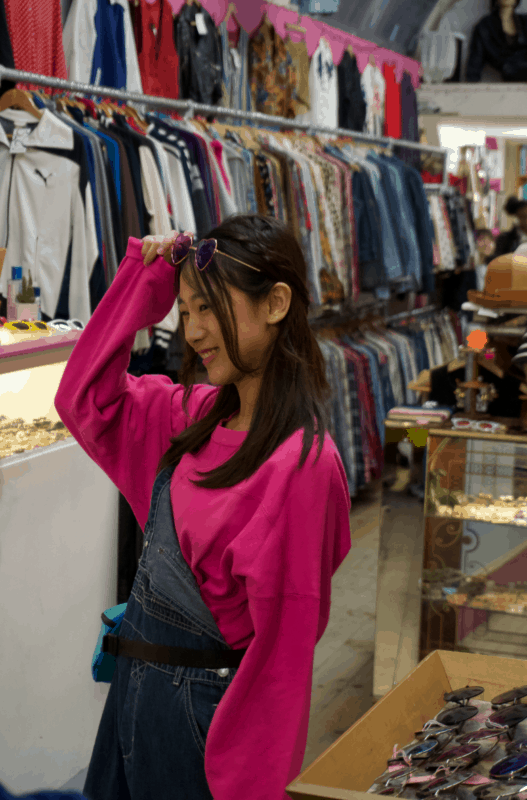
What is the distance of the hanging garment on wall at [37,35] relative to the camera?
3.48m

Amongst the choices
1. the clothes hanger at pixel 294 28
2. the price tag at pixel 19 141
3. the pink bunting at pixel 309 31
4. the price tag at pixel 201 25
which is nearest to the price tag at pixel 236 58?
the pink bunting at pixel 309 31

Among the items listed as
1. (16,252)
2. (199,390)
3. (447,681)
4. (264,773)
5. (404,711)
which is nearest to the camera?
(264,773)

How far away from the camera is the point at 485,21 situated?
27.1 ft

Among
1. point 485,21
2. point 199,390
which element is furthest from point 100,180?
point 485,21

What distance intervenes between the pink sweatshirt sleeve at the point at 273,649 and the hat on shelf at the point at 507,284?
5.73 feet

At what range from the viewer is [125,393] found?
4.98 feet

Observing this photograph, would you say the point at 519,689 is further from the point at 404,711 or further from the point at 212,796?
the point at 212,796

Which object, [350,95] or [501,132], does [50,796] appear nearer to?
[350,95]

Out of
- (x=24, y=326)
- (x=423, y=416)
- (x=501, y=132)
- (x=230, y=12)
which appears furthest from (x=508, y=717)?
(x=501, y=132)

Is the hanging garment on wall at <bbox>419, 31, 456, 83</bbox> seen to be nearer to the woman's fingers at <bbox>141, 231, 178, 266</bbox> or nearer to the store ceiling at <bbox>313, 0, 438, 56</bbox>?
the store ceiling at <bbox>313, 0, 438, 56</bbox>

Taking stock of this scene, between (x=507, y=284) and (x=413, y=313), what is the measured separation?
14.3 ft

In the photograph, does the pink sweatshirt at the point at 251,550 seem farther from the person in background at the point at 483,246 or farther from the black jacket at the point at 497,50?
the black jacket at the point at 497,50

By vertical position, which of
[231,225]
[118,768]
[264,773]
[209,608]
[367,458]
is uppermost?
[231,225]

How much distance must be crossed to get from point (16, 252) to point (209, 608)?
7.61ft
